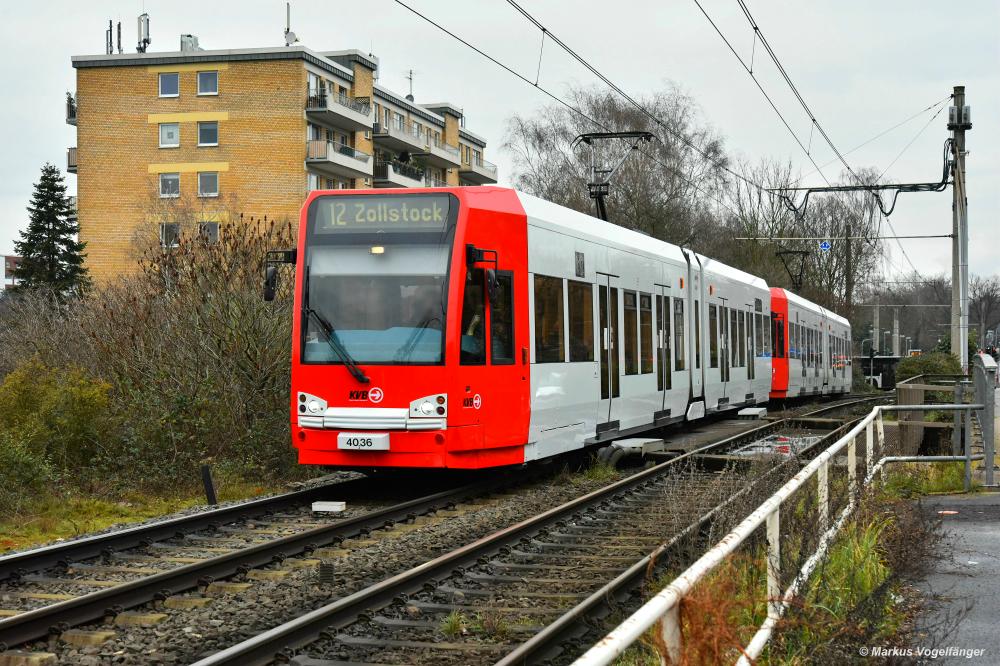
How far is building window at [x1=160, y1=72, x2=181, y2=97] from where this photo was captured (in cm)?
5803

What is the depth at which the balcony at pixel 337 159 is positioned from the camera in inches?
2264

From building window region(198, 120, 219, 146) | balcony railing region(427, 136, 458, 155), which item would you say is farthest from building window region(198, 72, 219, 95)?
balcony railing region(427, 136, 458, 155)

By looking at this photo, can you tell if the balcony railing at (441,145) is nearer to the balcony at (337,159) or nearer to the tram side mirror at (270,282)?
the balcony at (337,159)

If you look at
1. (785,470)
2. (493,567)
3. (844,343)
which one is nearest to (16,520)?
(493,567)

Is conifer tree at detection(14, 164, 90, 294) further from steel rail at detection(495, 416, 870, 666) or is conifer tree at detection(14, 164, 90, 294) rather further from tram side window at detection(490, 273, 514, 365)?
steel rail at detection(495, 416, 870, 666)

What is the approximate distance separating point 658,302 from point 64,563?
37.1 feet

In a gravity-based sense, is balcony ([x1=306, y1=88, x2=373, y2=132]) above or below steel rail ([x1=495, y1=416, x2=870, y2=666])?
above

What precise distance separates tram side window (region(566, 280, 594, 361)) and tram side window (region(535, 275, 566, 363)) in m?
0.35

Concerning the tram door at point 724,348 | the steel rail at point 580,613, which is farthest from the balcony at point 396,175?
the steel rail at point 580,613

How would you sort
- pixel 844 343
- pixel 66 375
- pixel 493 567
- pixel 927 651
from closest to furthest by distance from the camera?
1. pixel 927 651
2. pixel 493 567
3. pixel 66 375
4. pixel 844 343

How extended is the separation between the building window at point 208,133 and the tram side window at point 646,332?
43.2 metres

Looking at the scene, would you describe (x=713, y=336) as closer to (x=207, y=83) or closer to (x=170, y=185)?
(x=207, y=83)

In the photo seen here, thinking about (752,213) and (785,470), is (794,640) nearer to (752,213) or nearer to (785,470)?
(785,470)

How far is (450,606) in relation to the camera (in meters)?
Result: 7.69
